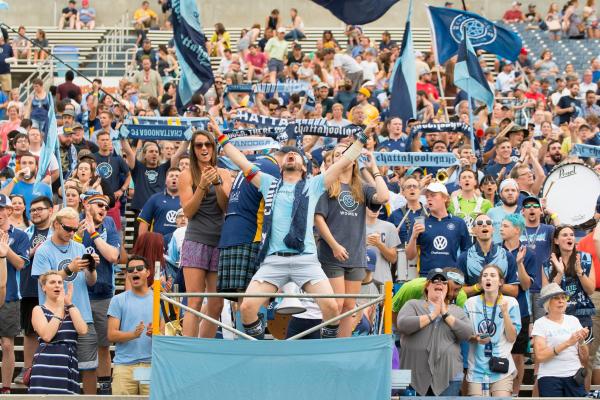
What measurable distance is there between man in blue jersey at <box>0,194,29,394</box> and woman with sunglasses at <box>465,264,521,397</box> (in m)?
4.27

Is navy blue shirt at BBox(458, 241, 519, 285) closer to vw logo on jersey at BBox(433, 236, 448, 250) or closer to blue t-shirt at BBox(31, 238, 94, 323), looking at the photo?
vw logo on jersey at BBox(433, 236, 448, 250)

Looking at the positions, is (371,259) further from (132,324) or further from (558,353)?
(132,324)

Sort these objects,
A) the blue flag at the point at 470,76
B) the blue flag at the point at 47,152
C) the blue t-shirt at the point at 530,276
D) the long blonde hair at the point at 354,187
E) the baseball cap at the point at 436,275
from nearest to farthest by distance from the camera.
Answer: the long blonde hair at the point at 354,187 < the baseball cap at the point at 436,275 < the blue t-shirt at the point at 530,276 < the blue flag at the point at 47,152 < the blue flag at the point at 470,76

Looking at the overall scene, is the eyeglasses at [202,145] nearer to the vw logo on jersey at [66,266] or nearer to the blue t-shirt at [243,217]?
the blue t-shirt at [243,217]

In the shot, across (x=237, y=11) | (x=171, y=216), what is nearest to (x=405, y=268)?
(x=171, y=216)

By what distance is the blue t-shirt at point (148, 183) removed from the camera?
706 inches

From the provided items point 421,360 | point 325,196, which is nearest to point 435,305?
point 421,360

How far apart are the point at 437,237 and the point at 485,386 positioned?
6.06ft

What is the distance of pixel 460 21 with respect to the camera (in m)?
21.2

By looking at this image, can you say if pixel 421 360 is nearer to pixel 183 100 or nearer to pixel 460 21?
pixel 183 100

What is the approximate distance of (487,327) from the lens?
13.5 m

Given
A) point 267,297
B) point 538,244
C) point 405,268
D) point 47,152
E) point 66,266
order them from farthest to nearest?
1. point 47,152
2. point 538,244
3. point 405,268
4. point 66,266
5. point 267,297

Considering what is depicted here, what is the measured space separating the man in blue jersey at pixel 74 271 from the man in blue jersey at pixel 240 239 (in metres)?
2.08

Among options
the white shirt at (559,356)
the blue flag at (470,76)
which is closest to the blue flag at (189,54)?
the blue flag at (470,76)
